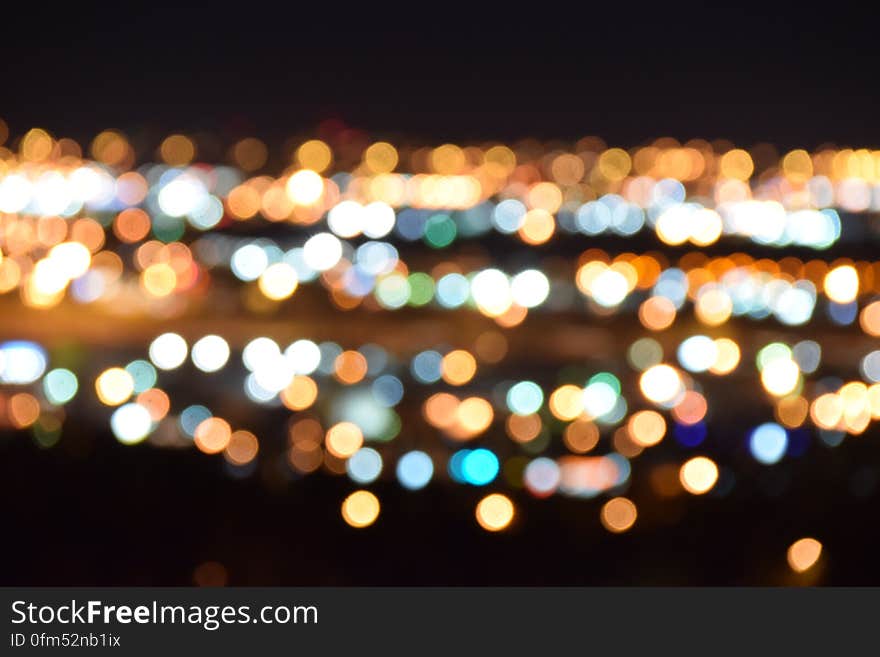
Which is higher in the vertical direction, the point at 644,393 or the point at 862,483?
the point at 644,393

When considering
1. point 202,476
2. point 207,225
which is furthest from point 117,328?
point 207,225

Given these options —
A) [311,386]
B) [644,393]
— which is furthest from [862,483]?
[311,386]

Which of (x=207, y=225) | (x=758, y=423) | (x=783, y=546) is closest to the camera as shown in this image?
(x=783, y=546)

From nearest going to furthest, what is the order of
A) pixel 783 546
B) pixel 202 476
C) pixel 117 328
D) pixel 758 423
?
pixel 783 546 → pixel 202 476 → pixel 758 423 → pixel 117 328
